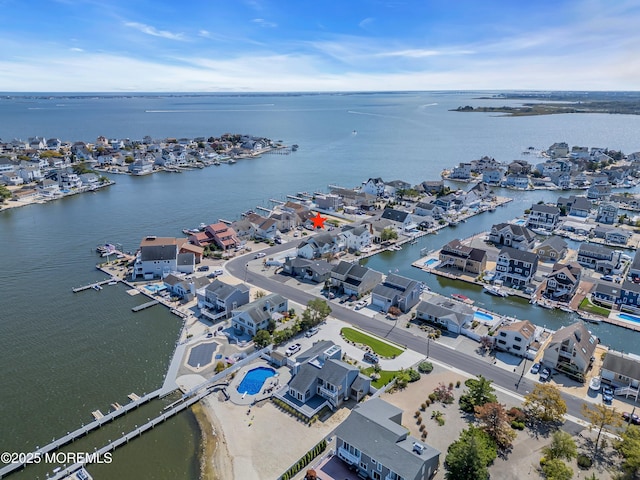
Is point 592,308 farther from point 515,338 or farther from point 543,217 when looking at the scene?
point 543,217

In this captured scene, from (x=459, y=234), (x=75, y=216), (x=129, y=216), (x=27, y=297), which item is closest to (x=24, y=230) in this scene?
(x=75, y=216)

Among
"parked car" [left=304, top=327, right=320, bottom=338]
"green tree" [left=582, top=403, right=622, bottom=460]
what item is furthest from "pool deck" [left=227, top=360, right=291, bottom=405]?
"green tree" [left=582, top=403, right=622, bottom=460]

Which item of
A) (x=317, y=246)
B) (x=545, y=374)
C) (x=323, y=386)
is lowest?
(x=545, y=374)

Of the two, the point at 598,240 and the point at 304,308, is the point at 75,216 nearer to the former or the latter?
the point at 304,308

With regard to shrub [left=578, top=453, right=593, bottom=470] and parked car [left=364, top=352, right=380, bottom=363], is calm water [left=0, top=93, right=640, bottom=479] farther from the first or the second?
shrub [left=578, top=453, right=593, bottom=470]

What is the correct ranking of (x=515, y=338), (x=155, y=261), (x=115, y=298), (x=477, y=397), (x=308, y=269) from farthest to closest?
(x=308, y=269), (x=155, y=261), (x=115, y=298), (x=515, y=338), (x=477, y=397)

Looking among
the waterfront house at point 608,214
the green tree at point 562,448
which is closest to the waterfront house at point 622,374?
the green tree at point 562,448

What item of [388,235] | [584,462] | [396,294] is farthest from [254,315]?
[388,235]

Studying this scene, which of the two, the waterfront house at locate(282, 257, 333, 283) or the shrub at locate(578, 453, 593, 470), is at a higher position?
the waterfront house at locate(282, 257, 333, 283)
